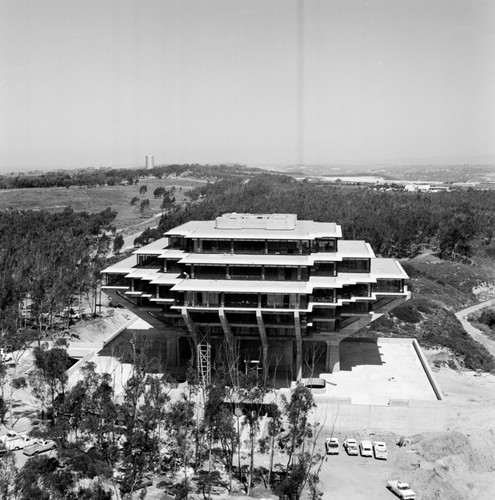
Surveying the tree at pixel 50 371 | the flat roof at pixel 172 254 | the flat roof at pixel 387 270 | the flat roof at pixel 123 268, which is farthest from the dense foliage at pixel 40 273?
the flat roof at pixel 387 270

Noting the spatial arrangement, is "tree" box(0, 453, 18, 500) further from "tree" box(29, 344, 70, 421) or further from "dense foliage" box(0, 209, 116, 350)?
"dense foliage" box(0, 209, 116, 350)

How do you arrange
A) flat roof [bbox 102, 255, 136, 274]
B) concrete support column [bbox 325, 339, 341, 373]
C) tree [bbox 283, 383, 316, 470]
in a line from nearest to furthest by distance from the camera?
tree [bbox 283, 383, 316, 470] < flat roof [bbox 102, 255, 136, 274] < concrete support column [bbox 325, 339, 341, 373]

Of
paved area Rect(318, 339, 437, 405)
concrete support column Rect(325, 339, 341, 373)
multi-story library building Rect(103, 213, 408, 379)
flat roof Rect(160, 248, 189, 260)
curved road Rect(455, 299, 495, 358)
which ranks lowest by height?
curved road Rect(455, 299, 495, 358)

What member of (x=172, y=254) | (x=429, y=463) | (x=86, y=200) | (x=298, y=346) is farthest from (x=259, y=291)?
(x=86, y=200)

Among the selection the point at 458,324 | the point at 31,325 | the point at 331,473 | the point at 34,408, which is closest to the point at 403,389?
the point at 331,473

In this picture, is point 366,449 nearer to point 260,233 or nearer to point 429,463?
point 429,463

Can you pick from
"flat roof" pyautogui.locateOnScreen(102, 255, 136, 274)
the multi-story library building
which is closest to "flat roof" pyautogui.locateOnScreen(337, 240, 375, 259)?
the multi-story library building
